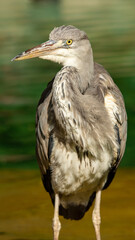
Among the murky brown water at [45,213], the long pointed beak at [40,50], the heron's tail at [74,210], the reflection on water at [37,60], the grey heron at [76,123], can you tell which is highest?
the long pointed beak at [40,50]

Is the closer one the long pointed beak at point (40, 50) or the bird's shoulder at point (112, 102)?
the long pointed beak at point (40, 50)

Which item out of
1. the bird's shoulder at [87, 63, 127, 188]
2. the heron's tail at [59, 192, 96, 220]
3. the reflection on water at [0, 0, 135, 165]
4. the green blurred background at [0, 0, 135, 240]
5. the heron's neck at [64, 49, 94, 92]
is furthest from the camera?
the reflection on water at [0, 0, 135, 165]

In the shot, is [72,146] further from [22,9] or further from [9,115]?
[22,9]

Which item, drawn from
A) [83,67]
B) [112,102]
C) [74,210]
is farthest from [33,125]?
[83,67]

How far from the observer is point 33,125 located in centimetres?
1147

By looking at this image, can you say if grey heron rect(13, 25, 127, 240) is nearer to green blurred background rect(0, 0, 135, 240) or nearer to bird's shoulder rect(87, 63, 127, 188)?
bird's shoulder rect(87, 63, 127, 188)

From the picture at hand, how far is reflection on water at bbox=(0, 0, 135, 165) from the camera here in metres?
11.2

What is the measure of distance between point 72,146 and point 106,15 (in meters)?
24.2

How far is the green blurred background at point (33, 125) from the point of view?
665 cm

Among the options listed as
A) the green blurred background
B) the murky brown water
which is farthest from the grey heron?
the green blurred background

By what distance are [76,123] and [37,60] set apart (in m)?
14.1

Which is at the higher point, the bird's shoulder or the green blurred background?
the bird's shoulder

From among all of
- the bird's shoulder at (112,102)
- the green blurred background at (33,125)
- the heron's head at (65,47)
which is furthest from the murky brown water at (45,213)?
the heron's head at (65,47)

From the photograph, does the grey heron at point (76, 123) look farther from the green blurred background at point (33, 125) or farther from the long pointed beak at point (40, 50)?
the green blurred background at point (33, 125)
